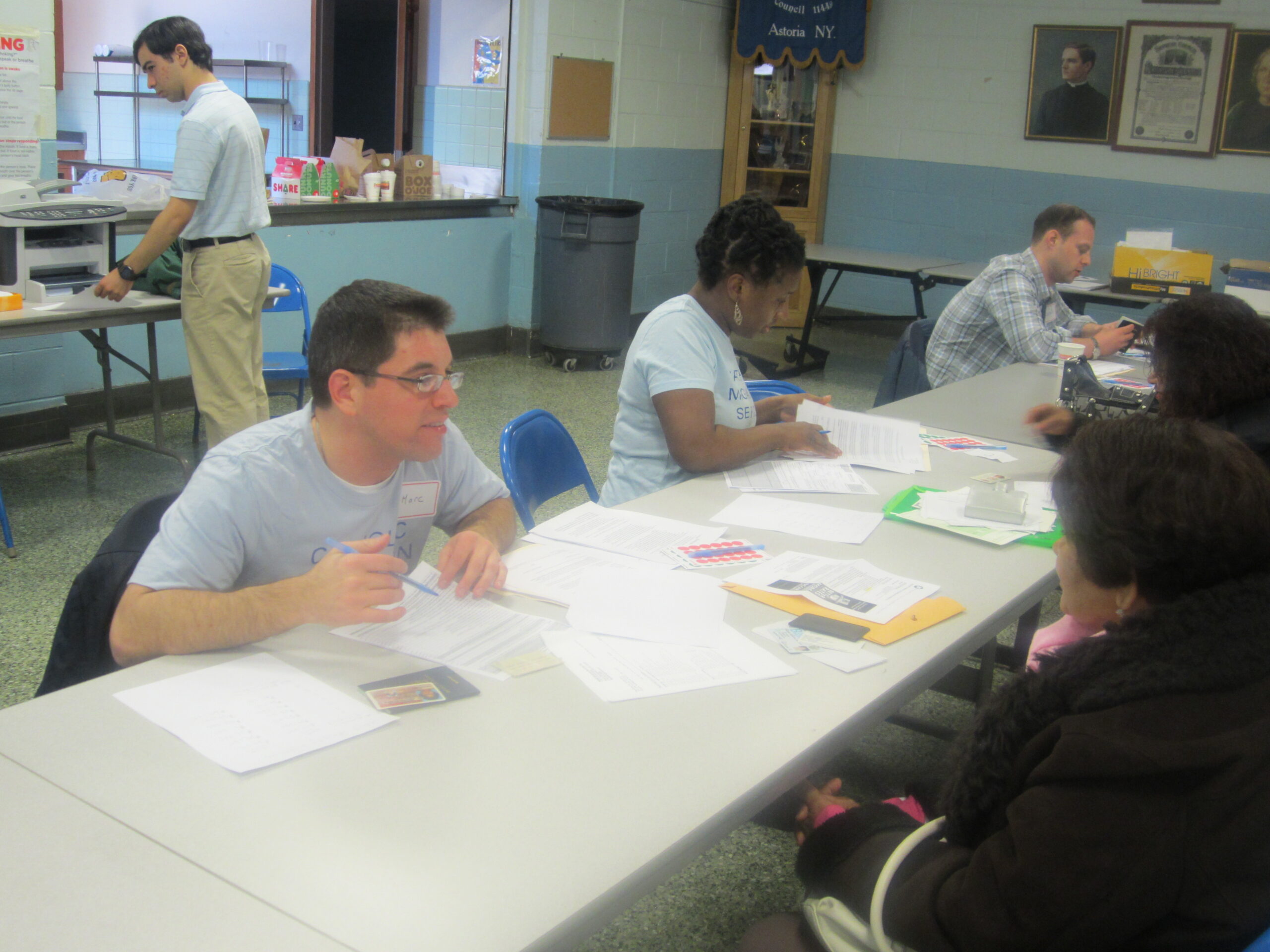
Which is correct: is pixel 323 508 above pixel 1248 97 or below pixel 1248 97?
below

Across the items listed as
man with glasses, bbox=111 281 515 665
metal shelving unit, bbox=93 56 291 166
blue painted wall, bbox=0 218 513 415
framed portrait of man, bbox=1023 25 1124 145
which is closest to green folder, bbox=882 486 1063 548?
man with glasses, bbox=111 281 515 665

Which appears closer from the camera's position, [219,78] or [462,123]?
[462,123]

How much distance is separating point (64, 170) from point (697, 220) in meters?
4.33

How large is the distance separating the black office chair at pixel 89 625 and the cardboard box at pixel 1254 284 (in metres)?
5.52

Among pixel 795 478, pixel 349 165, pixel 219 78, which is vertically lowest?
pixel 795 478

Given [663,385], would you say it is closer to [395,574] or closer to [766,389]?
[766,389]

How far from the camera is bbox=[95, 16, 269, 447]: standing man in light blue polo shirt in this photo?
3744 millimetres

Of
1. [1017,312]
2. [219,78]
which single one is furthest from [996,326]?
[219,78]

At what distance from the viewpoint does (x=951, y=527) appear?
2111mm

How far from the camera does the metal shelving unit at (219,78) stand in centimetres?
830

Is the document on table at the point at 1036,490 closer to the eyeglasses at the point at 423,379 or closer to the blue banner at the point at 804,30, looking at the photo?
the eyeglasses at the point at 423,379

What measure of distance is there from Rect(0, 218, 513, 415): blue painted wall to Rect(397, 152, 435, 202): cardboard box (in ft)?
0.52

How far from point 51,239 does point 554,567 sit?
9.18 feet

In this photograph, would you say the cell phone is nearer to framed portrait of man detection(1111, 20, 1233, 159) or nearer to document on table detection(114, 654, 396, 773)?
document on table detection(114, 654, 396, 773)
